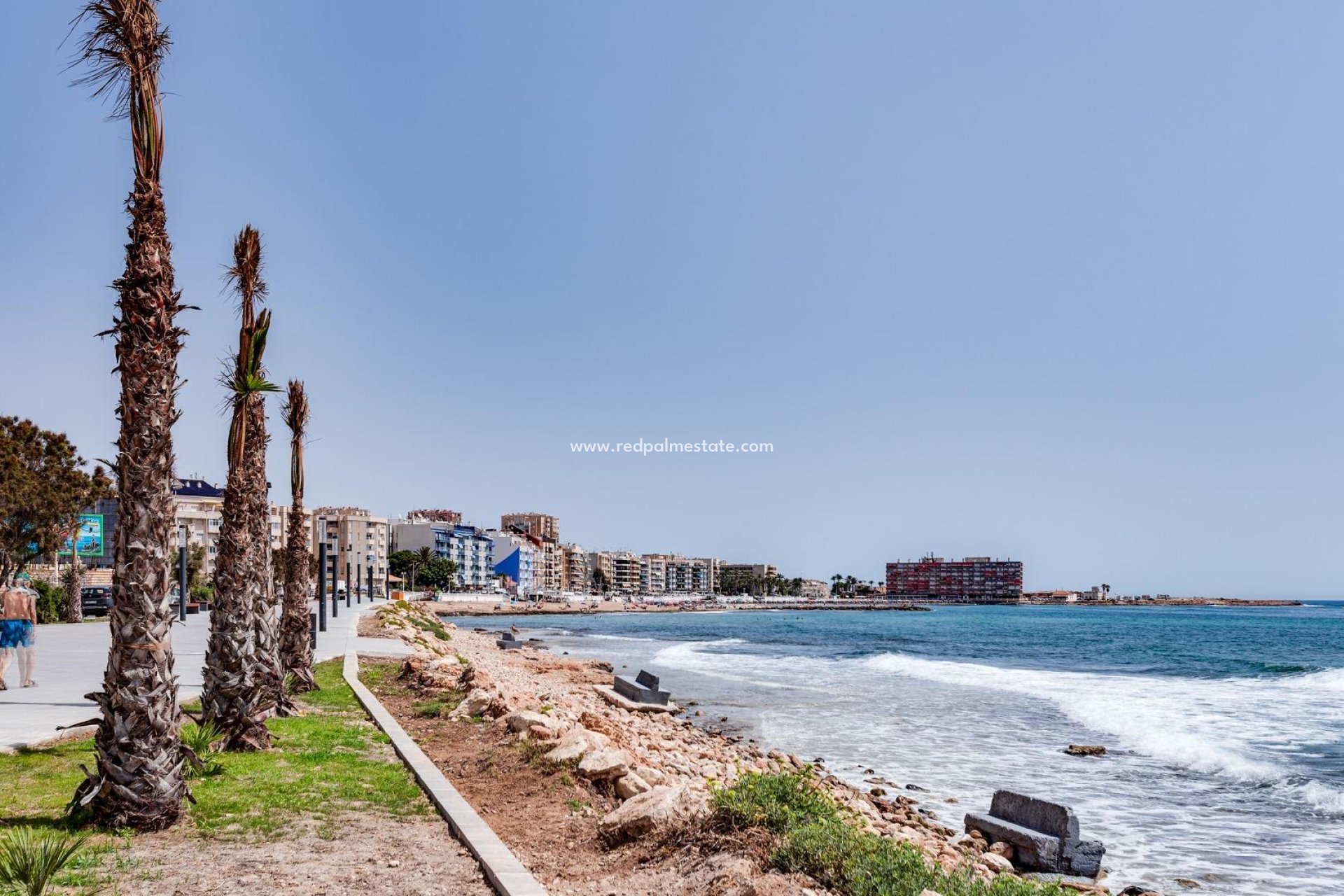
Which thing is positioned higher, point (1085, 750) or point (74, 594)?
point (74, 594)

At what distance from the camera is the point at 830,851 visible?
641cm

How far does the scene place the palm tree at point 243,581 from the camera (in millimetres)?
10164

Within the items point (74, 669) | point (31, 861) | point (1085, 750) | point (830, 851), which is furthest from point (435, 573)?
point (830, 851)

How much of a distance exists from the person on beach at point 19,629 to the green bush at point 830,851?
40.5 ft

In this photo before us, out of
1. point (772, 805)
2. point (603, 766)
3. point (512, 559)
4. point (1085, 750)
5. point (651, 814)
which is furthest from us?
point (512, 559)

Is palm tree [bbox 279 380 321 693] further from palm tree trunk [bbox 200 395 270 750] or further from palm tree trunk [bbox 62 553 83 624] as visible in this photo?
palm tree trunk [bbox 62 553 83 624]

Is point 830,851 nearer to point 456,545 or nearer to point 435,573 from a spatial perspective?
point 435,573

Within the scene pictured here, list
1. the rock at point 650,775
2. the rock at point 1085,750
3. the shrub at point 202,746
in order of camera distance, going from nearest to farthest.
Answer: the shrub at point 202,746, the rock at point 650,775, the rock at point 1085,750

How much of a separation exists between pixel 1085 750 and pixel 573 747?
484 inches

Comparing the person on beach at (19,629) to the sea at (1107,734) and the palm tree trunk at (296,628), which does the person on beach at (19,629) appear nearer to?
the palm tree trunk at (296,628)

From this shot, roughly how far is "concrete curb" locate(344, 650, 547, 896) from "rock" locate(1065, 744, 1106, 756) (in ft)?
42.2

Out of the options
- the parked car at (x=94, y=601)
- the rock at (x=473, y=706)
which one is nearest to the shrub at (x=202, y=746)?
the rock at (x=473, y=706)

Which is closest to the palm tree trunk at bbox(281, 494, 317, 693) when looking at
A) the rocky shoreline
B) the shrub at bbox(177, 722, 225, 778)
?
the rocky shoreline

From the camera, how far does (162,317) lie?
7.26m
